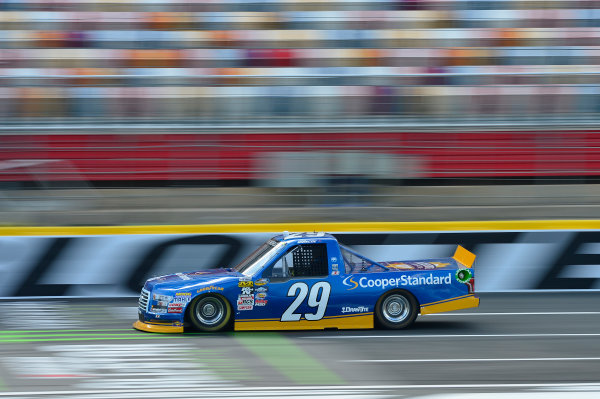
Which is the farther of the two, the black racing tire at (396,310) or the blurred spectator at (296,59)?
the blurred spectator at (296,59)

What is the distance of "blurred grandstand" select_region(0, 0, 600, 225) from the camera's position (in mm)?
13492

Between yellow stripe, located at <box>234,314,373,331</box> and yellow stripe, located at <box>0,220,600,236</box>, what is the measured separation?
3.15 metres

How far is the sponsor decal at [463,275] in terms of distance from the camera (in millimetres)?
8875

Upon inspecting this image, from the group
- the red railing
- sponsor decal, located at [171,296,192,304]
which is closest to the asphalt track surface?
sponsor decal, located at [171,296,192,304]

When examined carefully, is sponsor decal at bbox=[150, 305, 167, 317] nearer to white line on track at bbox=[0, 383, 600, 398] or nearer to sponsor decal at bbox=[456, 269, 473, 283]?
white line on track at bbox=[0, 383, 600, 398]

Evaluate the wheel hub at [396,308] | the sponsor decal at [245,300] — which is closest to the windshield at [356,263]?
the wheel hub at [396,308]

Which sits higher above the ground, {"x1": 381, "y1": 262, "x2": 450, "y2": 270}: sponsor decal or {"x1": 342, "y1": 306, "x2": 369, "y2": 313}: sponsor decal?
{"x1": 381, "y1": 262, "x2": 450, "y2": 270}: sponsor decal

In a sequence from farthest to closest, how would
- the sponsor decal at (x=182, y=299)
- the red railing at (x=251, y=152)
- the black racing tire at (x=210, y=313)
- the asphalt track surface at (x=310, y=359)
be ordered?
the red railing at (x=251, y=152), the black racing tire at (x=210, y=313), the sponsor decal at (x=182, y=299), the asphalt track surface at (x=310, y=359)

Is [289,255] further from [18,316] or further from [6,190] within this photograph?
[6,190]

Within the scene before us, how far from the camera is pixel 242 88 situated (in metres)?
14.8

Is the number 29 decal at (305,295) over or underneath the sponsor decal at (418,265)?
underneath

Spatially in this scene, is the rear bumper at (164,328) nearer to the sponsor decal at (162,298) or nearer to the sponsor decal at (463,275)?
the sponsor decal at (162,298)

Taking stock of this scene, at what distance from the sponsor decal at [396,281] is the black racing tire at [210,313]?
4.36 feet

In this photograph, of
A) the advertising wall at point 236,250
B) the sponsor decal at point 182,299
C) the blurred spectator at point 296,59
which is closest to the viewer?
the sponsor decal at point 182,299
